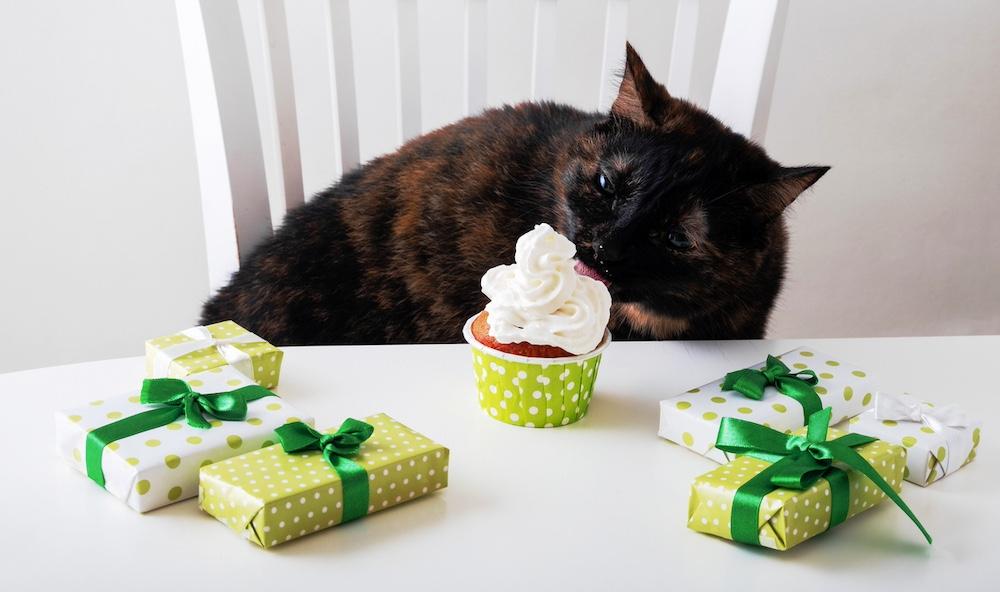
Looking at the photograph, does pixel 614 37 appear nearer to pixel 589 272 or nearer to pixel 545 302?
pixel 589 272

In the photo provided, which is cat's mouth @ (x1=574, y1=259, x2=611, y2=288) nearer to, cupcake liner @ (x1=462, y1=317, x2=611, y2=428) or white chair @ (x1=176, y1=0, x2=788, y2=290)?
cupcake liner @ (x1=462, y1=317, x2=611, y2=428)

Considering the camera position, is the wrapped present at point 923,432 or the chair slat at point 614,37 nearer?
the wrapped present at point 923,432

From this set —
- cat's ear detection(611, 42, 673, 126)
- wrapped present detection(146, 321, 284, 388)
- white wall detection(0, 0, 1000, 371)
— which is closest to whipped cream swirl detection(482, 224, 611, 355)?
wrapped present detection(146, 321, 284, 388)

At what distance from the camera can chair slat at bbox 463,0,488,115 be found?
1360mm

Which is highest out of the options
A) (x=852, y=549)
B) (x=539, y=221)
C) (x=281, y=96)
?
(x=281, y=96)

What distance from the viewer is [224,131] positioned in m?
1.22

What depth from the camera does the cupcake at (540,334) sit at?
85 cm

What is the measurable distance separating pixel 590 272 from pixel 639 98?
0.22m

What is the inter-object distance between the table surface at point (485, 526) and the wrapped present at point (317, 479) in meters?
0.01

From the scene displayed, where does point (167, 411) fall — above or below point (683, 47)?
below

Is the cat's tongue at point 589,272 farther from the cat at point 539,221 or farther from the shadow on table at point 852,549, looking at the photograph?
the shadow on table at point 852,549

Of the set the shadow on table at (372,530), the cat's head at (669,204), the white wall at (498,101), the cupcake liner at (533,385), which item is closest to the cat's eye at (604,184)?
the cat's head at (669,204)

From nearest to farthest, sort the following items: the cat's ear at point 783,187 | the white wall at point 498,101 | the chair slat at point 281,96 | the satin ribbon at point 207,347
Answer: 1. the satin ribbon at point 207,347
2. the cat's ear at point 783,187
3. the chair slat at point 281,96
4. the white wall at point 498,101

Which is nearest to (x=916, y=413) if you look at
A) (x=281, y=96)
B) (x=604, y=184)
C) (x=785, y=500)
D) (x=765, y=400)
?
(x=765, y=400)
